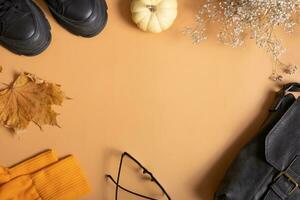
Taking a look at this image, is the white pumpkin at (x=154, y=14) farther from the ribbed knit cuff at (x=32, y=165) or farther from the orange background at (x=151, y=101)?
the ribbed knit cuff at (x=32, y=165)

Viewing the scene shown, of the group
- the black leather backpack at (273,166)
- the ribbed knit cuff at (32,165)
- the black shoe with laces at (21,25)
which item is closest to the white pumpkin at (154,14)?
the black shoe with laces at (21,25)

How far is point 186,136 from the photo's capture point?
1124 mm

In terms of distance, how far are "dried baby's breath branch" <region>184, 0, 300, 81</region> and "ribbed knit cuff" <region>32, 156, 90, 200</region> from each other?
1.85 feet

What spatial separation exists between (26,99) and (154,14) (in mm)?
480

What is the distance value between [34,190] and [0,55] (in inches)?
17.5

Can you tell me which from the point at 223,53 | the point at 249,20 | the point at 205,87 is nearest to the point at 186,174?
the point at 205,87

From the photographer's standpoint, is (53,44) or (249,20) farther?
(53,44)

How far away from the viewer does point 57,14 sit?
1.07 meters

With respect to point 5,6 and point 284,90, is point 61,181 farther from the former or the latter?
point 284,90

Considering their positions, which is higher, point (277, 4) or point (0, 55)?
point (277, 4)

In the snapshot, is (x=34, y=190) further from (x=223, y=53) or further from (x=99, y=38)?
(x=223, y=53)

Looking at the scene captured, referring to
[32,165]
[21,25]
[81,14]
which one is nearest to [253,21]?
[81,14]

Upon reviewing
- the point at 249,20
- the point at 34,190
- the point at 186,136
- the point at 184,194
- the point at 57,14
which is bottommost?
the point at 34,190

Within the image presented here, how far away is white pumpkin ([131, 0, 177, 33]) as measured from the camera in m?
1.03
